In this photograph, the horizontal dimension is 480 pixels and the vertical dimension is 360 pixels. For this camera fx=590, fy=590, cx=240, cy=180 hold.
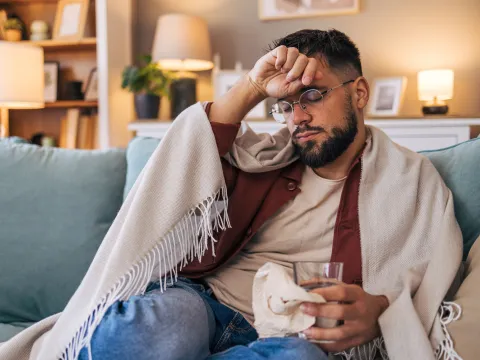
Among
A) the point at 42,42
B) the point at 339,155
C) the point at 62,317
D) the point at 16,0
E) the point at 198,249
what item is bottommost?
the point at 62,317

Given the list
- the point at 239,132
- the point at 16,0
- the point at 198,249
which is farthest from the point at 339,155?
the point at 16,0

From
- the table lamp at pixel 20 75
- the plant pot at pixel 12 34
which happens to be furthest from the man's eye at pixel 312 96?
the plant pot at pixel 12 34

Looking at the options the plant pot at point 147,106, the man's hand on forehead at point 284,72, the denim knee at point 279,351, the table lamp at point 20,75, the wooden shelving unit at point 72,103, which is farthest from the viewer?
the wooden shelving unit at point 72,103

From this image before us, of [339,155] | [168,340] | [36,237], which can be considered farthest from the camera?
[36,237]

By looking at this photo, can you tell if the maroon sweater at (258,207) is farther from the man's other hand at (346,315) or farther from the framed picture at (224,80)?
the framed picture at (224,80)

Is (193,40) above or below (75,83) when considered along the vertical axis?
above

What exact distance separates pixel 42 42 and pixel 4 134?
869 millimetres

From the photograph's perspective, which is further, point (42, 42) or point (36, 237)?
point (42, 42)

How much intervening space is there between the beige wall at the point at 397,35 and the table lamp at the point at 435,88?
0.27 metres

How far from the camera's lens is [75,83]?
4211 mm

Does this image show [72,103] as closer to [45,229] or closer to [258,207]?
[45,229]

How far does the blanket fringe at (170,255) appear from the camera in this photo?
126cm

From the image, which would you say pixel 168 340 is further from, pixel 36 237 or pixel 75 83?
pixel 75 83

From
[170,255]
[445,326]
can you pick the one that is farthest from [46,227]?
[445,326]
